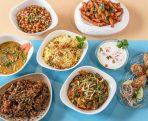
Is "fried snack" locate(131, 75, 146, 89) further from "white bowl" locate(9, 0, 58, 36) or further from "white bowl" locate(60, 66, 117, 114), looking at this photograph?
"white bowl" locate(9, 0, 58, 36)

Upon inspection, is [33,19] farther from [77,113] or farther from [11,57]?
[77,113]

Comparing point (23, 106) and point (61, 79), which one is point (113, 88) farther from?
point (23, 106)

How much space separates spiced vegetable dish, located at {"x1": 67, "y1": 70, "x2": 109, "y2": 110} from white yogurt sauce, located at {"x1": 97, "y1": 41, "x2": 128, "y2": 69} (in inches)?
3.9

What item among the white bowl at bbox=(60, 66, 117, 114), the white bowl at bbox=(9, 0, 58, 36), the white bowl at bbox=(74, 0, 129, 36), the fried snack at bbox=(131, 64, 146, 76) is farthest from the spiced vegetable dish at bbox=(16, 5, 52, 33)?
the fried snack at bbox=(131, 64, 146, 76)

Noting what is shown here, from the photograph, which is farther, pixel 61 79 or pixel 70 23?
pixel 70 23

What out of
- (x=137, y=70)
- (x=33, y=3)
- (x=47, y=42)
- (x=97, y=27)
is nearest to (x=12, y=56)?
(x=47, y=42)

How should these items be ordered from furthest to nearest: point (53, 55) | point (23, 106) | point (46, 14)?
point (46, 14) < point (53, 55) < point (23, 106)

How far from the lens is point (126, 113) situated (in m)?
1.67

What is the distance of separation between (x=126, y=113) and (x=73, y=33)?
0.44 m

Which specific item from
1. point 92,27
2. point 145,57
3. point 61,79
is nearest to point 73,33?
point 92,27

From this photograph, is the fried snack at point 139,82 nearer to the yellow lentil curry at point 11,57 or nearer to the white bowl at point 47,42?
the white bowl at point 47,42

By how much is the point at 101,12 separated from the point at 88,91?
0.41 meters

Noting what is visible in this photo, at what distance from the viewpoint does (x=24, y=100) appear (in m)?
1.58

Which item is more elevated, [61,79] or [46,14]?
Answer: [46,14]
